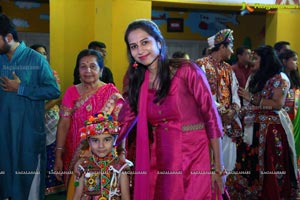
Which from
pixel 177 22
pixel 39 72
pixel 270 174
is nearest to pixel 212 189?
pixel 39 72

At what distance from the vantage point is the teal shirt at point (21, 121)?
11.8ft

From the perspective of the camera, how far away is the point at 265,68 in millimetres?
4840

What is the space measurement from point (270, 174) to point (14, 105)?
2.81 metres

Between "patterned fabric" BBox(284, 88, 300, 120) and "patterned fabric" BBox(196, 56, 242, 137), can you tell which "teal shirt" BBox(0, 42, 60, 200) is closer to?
"patterned fabric" BBox(196, 56, 242, 137)

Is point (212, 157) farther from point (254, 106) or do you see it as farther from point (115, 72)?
point (115, 72)

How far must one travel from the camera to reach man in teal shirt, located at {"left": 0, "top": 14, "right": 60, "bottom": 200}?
3600mm

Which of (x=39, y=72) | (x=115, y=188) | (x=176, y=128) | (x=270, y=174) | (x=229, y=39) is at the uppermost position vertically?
(x=229, y=39)

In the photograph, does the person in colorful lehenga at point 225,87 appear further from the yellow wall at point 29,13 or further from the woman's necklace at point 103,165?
the yellow wall at point 29,13

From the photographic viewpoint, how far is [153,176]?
2729mm

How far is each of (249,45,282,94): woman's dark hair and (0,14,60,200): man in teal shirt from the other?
233cm

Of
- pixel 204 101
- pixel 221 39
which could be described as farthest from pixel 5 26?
pixel 221 39

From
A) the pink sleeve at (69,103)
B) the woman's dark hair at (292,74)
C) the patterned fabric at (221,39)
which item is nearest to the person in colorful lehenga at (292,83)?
the woman's dark hair at (292,74)

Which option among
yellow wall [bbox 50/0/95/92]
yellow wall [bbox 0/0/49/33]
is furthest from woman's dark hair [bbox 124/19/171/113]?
yellow wall [bbox 0/0/49/33]

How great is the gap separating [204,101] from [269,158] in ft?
8.50
